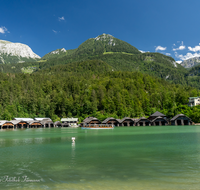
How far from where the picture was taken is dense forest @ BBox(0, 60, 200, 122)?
130 metres

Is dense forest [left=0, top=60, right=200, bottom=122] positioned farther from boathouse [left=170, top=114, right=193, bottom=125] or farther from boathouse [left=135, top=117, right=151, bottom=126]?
boathouse [left=135, top=117, right=151, bottom=126]

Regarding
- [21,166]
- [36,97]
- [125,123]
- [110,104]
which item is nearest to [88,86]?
[110,104]

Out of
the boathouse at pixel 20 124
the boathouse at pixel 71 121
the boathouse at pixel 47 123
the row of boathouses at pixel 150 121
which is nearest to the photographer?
the row of boathouses at pixel 150 121

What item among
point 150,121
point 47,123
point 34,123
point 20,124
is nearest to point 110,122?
point 150,121

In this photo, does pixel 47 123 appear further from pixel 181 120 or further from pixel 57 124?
pixel 181 120

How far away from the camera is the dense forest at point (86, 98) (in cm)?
13025

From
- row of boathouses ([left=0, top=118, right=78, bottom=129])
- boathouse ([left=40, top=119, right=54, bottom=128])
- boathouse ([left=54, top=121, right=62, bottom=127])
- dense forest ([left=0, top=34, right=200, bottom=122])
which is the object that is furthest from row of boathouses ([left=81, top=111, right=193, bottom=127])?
boathouse ([left=40, top=119, right=54, bottom=128])

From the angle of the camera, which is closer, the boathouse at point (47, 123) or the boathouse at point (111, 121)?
the boathouse at point (111, 121)

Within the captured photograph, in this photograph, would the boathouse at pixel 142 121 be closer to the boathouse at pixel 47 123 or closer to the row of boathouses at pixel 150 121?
the row of boathouses at pixel 150 121

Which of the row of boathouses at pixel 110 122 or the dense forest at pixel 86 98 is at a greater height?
the dense forest at pixel 86 98

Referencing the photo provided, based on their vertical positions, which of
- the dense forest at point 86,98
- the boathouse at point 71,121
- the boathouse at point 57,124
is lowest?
the boathouse at point 57,124

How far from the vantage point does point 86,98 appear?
139 m

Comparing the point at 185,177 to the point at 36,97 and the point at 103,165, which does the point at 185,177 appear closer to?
the point at 103,165

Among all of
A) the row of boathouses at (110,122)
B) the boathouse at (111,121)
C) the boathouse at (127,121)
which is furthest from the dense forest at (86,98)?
the boathouse at (127,121)
